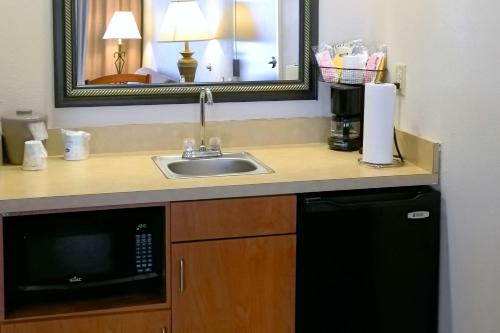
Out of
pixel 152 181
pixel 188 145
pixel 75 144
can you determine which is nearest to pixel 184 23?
pixel 188 145

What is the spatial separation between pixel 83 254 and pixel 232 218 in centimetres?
48

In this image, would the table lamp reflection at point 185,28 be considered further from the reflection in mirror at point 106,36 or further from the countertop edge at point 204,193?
the countertop edge at point 204,193

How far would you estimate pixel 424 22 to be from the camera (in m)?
2.69

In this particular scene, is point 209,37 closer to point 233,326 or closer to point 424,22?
point 424,22

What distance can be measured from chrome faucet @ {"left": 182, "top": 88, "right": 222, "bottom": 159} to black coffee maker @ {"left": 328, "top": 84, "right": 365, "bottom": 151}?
1.48 ft

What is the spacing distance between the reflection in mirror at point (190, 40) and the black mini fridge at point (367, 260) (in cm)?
75

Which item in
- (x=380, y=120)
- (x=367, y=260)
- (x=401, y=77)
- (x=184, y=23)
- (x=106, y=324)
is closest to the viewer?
(x=106, y=324)

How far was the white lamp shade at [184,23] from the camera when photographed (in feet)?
9.73

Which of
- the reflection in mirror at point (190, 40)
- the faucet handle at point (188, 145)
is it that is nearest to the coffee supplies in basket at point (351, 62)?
the reflection in mirror at point (190, 40)

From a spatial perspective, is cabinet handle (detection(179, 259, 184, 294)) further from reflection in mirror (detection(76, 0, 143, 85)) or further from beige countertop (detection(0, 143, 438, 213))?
reflection in mirror (detection(76, 0, 143, 85))

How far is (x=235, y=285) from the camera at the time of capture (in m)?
2.53

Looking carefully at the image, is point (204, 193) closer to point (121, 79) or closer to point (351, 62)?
point (121, 79)

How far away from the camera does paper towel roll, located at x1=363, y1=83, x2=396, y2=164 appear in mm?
2719

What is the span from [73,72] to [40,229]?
73cm
